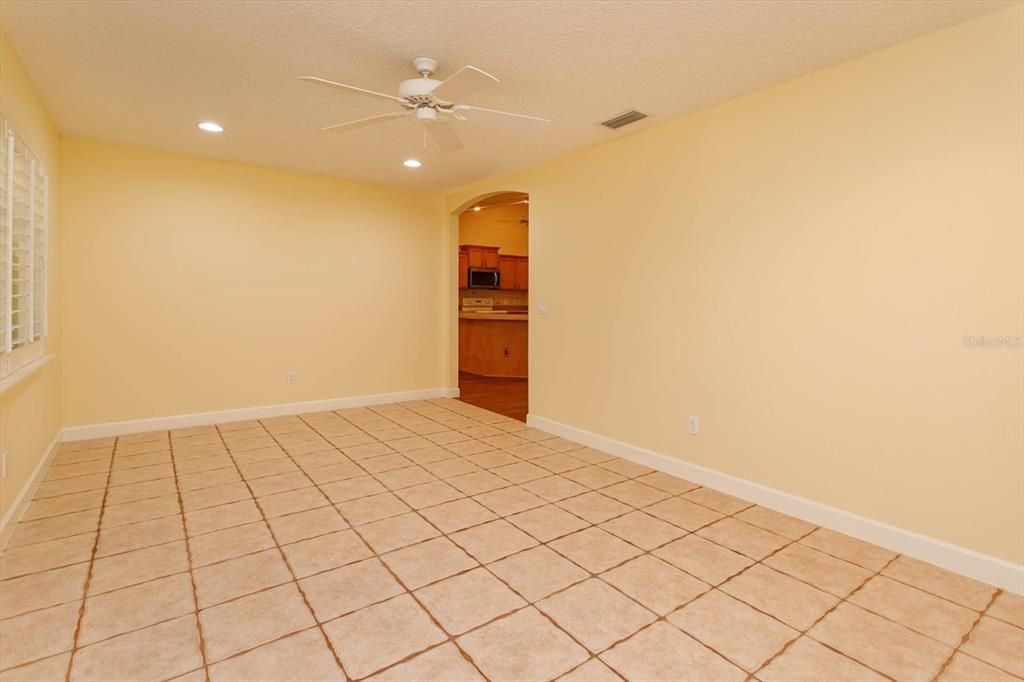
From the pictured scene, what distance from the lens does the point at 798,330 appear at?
2.93 meters

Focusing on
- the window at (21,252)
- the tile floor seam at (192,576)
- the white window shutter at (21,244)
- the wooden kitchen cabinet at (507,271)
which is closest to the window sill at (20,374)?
the window at (21,252)

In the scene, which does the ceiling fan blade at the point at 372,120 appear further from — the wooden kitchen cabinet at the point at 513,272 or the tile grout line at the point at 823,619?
the wooden kitchen cabinet at the point at 513,272

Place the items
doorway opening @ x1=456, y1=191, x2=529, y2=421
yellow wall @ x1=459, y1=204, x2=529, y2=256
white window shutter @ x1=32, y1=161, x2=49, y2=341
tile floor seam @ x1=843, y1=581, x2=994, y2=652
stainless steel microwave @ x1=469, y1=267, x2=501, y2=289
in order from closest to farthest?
1. tile floor seam @ x1=843, y1=581, x2=994, y2=652
2. white window shutter @ x1=32, y1=161, x2=49, y2=341
3. doorway opening @ x1=456, y1=191, x2=529, y2=421
4. stainless steel microwave @ x1=469, y1=267, x2=501, y2=289
5. yellow wall @ x1=459, y1=204, x2=529, y2=256

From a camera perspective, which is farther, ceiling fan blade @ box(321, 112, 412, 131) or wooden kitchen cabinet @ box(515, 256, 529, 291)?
wooden kitchen cabinet @ box(515, 256, 529, 291)

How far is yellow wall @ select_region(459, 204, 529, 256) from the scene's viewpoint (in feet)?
29.8

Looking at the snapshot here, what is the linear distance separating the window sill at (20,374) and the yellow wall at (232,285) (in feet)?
3.91

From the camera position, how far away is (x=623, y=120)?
11.6 feet

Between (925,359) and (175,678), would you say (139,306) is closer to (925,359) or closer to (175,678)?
(175,678)

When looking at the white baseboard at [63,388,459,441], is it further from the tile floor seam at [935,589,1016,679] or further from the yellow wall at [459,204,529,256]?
the tile floor seam at [935,589,1016,679]

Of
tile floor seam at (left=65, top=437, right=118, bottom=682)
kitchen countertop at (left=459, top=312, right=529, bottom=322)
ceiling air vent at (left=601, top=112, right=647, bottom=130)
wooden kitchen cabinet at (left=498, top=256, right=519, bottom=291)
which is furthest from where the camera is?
wooden kitchen cabinet at (left=498, top=256, right=519, bottom=291)

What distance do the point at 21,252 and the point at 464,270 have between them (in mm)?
6424

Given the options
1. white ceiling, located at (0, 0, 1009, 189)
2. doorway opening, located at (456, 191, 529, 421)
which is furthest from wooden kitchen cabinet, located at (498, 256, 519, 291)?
white ceiling, located at (0, 0, 1009, 189)

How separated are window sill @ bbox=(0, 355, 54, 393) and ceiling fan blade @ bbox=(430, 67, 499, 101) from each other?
2.43 meters

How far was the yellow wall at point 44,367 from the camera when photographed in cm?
254
